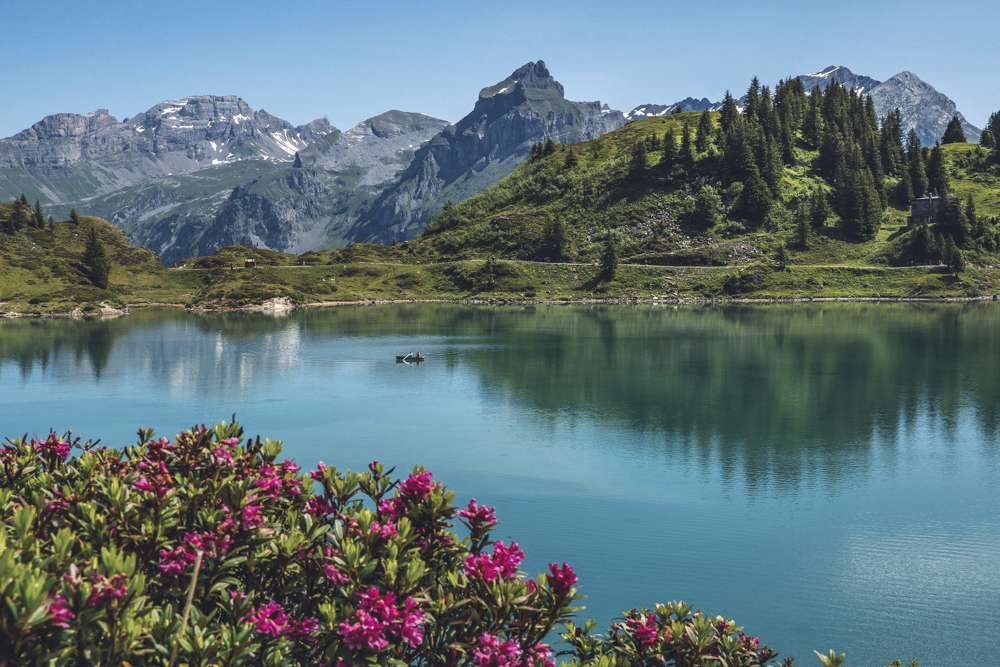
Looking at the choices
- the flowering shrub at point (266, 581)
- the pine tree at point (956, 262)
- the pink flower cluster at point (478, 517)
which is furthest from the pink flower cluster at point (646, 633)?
the pine tree at point (956, 262)

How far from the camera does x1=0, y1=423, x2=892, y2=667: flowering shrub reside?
33.0ft

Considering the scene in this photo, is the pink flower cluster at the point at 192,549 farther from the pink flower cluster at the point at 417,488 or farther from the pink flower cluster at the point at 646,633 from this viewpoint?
the pink flower cluster at the point at 646,633

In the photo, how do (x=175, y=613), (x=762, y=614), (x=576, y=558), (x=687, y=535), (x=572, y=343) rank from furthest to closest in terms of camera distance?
(x=572, y=343), (x=687, y=535), (x=576, y=558), (x=762, y=614), (x=175, y=613)

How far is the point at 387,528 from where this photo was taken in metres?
12.5

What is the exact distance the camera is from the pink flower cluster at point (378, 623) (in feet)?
36.4

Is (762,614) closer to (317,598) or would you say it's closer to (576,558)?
(576,558)

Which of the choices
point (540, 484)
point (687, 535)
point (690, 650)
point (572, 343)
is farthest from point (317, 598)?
point (572, 343)

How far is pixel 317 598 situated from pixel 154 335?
13792 centimetres

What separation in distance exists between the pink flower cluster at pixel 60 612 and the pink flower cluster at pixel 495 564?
5.90 meters

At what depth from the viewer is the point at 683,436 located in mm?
54594

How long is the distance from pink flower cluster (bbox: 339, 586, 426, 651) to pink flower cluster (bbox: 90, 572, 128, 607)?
3.17m

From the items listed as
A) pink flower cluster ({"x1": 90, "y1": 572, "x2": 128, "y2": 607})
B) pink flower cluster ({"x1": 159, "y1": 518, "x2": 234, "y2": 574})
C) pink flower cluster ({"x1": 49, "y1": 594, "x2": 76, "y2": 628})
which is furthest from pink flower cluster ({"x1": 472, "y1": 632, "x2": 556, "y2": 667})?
pink flower cluster ({"x1": 49, "y1": 594, "x2": 76, "y2": 628})

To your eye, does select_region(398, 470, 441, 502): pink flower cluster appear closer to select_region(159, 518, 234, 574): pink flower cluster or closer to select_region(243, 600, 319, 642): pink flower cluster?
select_region(243, 600, 319, 642): pink flower cluster

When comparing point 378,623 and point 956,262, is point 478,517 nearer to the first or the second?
point 378,623
